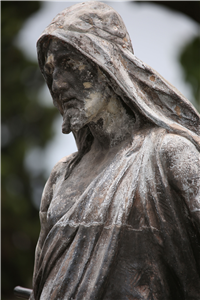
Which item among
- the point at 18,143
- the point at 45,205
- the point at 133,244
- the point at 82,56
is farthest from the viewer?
the point at 18,143

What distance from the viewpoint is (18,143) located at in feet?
32.1

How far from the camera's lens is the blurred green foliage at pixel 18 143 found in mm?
8992

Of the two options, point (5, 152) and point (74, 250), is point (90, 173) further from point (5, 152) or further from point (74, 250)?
point (5, 152)

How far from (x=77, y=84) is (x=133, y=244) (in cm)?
105

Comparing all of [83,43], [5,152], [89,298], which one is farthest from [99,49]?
[5,152]

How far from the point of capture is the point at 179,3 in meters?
4.46

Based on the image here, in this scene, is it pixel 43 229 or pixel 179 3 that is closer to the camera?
pixel 43 229

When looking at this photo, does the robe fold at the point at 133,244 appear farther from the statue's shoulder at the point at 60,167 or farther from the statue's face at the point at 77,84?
the statue's shoulder at the point at 60,167

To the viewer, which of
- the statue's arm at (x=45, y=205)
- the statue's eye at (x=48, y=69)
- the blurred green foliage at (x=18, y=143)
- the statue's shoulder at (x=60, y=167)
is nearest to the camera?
the statue's eye at (x=48, y=69)

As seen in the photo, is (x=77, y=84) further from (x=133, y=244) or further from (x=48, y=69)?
(x=133, y=244)

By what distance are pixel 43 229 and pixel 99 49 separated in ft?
4.17

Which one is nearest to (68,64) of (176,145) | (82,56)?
Result: (82,56)

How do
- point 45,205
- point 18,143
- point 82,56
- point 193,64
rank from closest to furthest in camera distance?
point 82,56
point 45,205
point 193,64
point 18,143

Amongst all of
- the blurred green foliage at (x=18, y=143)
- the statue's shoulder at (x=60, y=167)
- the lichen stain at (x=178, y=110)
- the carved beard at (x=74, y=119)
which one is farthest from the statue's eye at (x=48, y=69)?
the blurred green foliage at (x=18, y=143)
